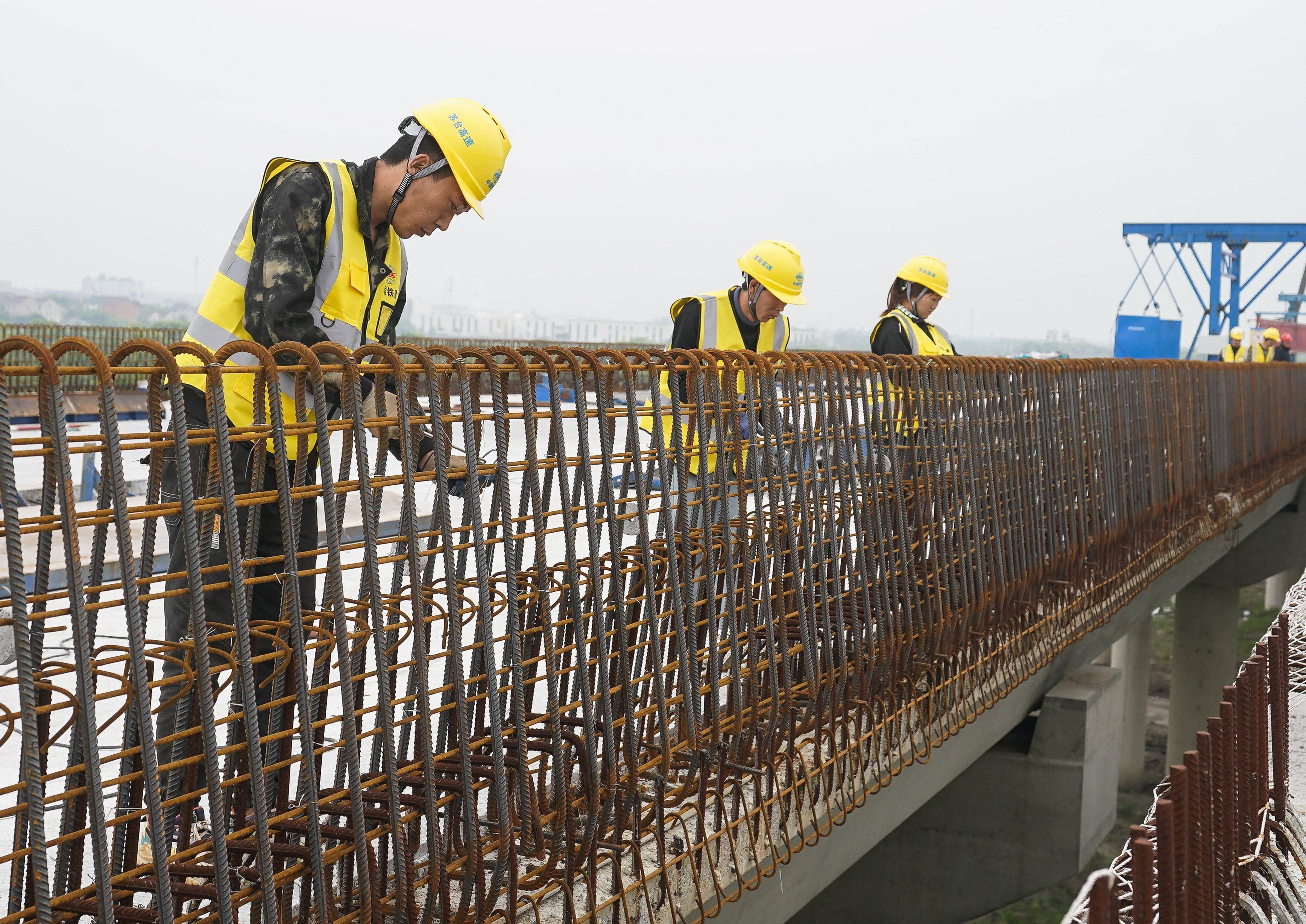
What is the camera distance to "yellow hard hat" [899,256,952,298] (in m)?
7.67

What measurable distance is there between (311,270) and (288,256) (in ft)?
0.39

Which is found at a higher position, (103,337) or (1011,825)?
(103,337)

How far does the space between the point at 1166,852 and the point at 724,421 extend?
6.56 ft

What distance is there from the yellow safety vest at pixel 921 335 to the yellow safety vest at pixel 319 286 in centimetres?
383

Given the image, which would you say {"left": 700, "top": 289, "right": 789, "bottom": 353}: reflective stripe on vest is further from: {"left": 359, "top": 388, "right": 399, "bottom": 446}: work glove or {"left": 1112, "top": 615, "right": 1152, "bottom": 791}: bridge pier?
{"left": 1112, "top": 615, "right": 1152, "bottom": 791}: bridge pier

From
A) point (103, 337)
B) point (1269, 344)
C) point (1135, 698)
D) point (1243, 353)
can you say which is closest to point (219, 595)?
point (1135, 698)

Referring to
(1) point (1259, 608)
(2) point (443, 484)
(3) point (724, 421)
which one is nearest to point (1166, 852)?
(2) point (443, 484)

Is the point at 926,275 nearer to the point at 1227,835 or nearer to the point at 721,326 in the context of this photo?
the point at 721,326

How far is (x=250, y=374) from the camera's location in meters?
3.45

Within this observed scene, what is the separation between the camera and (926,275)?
771cm

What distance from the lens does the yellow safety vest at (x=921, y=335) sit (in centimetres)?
710

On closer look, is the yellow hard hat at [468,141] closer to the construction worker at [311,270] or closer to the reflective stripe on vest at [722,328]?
the construction worker at [311,270]

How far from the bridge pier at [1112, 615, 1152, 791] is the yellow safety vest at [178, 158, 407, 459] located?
19.2m

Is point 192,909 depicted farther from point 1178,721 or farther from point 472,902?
point 1178,721
